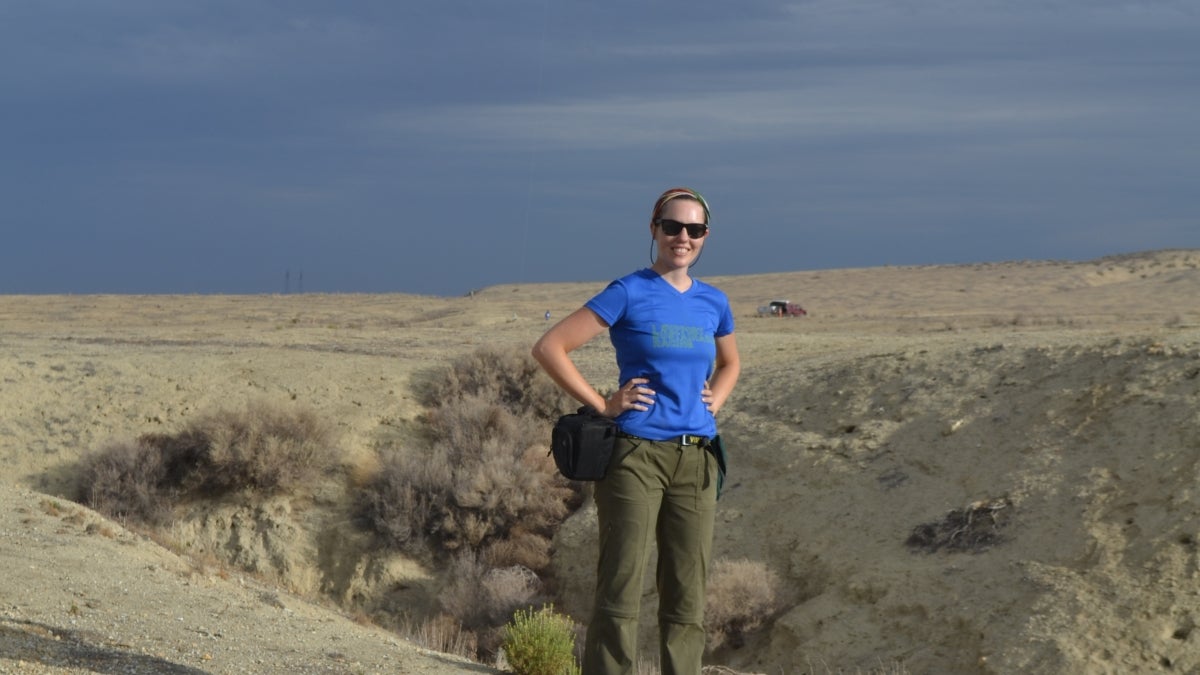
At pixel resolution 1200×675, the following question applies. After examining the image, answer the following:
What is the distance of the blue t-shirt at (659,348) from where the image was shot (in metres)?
4.93

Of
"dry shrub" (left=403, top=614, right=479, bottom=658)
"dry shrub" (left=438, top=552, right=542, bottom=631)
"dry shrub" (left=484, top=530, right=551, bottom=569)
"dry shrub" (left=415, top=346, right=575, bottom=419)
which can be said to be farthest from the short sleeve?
"dry shrub" (left=415, top=346, right=575, bottom=419)

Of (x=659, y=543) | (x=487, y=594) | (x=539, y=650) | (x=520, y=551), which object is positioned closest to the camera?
(x=659, y=543)

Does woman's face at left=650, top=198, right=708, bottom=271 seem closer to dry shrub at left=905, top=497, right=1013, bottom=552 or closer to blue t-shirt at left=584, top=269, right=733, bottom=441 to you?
blue t-shirt at left=584, top=269, right=733, bottom=441

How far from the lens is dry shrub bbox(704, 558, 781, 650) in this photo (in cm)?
1077

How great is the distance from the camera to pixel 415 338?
2492cm

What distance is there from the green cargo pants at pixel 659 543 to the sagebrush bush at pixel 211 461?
10217 mm

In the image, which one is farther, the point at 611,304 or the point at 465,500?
the point at 465,500

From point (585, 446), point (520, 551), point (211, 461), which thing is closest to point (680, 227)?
point (585, 446)

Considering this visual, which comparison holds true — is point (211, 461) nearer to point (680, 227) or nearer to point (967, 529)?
point (967, 529)

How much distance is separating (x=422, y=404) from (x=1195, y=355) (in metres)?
9.39

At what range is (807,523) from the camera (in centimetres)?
1195

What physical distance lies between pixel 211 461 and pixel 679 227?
11037 mm

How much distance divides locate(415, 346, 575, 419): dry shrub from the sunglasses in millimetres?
11709

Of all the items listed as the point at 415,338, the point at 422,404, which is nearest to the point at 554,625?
the point at 422,404
